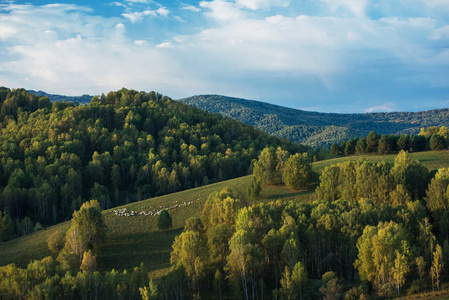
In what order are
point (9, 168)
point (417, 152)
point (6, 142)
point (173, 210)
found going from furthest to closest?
point (6, 142)
point (9, 168)
point (417, 152)
point (173, 210)

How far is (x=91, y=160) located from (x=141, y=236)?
9200cm

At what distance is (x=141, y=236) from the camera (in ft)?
244

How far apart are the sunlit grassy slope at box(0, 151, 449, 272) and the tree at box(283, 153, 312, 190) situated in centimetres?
195

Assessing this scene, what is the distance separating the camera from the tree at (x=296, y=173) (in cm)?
8738

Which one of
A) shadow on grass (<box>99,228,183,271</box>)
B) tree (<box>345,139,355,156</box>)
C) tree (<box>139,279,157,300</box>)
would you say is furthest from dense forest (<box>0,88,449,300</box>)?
tree (<box>345,139,355,156</box>)

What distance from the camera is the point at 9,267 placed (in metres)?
49.7

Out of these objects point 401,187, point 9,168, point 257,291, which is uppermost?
point 9,168

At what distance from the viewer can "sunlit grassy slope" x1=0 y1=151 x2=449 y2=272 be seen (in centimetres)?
6638

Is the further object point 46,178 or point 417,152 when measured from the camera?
point 46,178

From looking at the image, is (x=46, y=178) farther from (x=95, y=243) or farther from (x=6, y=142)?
(x=95, y=243)

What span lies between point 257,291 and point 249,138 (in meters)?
145

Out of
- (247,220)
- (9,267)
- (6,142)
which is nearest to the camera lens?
(9,267)

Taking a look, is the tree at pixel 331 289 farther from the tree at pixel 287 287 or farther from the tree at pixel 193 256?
the tree at pixel 193 256

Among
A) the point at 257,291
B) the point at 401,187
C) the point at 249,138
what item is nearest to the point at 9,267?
the point at 257,291
